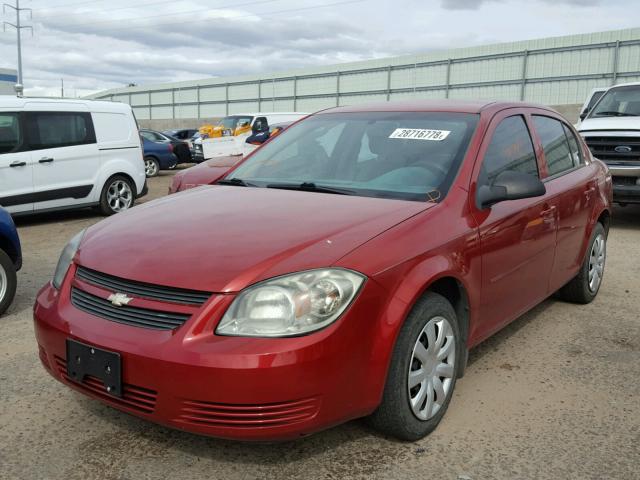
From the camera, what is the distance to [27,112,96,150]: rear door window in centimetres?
886

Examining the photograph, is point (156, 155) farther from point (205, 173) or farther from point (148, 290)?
point (148, 290)

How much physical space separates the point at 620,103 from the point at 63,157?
27.5 feet

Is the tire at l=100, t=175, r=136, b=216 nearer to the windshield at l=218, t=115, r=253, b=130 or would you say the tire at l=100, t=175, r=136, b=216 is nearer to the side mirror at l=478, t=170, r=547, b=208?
the side mirror at l=478, t=170, r=547, b=208

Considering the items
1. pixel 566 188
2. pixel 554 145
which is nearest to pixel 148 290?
pixel 566 188

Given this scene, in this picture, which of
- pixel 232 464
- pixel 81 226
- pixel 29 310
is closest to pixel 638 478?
pixel 232 464

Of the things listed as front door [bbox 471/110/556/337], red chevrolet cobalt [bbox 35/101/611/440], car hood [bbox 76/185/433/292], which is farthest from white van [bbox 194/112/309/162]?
car hood [bbox 76/185/433/292]

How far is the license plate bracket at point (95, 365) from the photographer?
2457 mm

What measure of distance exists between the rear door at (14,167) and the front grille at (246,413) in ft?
23.9

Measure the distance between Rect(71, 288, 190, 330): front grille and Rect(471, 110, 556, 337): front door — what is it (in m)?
1.61

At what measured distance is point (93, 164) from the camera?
31.9 ft

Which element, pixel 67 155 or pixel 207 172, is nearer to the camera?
pixel 207 172

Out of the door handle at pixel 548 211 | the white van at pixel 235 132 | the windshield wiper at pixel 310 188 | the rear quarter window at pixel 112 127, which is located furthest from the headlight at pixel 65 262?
the white van at pixel 235 132

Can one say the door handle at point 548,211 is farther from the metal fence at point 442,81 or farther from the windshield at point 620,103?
the metal fence at point 442,81

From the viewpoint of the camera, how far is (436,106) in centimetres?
393
